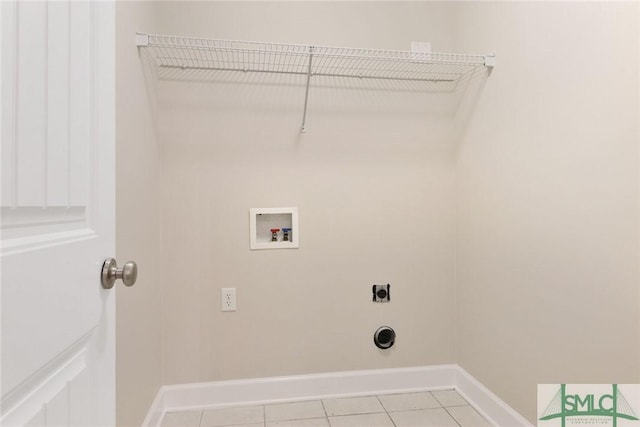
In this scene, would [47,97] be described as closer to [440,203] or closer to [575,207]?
[575,207]

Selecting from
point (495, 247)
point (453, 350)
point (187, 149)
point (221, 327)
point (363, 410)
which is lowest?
point (363, 410)

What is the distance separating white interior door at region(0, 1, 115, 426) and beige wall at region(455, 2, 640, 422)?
137 cm

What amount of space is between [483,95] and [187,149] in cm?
147

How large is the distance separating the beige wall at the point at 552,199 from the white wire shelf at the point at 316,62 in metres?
0.16

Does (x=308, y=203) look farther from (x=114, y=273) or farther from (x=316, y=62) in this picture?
(x=114, y=273)

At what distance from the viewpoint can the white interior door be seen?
38 cm

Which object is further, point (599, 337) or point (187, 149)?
point (187, 149)

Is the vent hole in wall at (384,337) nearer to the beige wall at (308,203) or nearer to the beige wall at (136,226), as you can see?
the beige wall at (308,203)

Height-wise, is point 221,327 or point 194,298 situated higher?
point 194,298

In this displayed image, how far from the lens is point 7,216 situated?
1.25 ft

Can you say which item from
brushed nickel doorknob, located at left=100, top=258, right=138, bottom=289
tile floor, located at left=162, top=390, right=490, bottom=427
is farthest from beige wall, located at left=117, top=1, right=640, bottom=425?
brushed nickel doorknob, located at left=100, top=258, right=138, bottom=289

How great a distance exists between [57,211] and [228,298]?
129 cm

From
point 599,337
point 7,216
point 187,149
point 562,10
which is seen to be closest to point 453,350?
point 599,337

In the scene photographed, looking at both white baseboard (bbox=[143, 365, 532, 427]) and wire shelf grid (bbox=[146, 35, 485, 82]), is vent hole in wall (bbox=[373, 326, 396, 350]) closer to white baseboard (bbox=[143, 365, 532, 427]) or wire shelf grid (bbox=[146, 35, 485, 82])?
white baseboard (bbox=[143, 365, 532, 427])
